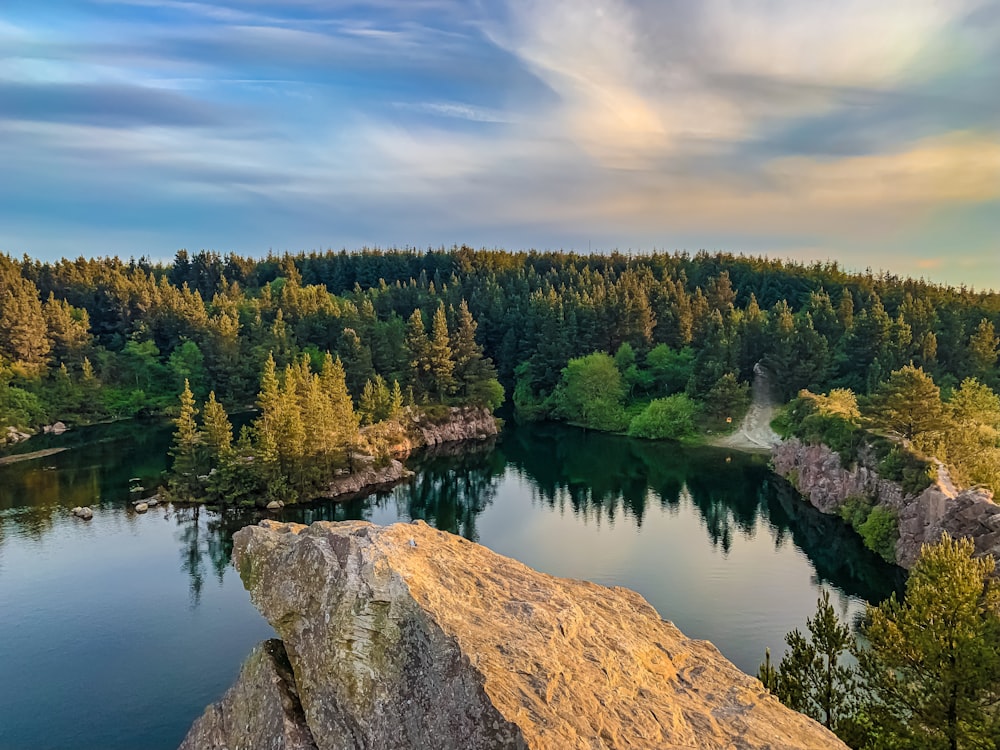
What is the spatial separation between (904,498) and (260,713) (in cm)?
3740

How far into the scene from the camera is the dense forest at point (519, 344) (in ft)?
246

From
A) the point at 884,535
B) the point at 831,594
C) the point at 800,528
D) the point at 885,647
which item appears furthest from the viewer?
the point at 800,528

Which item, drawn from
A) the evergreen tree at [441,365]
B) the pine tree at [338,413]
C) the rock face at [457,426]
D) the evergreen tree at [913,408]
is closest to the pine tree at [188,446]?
the pine tree at [338,413]

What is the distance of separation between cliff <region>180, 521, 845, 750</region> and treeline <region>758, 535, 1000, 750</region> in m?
5.20

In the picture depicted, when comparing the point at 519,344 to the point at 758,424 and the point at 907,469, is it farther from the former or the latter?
the point at 907,469

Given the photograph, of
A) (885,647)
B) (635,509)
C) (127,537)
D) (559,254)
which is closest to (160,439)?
(127,537)

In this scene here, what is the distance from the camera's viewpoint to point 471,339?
81.3m

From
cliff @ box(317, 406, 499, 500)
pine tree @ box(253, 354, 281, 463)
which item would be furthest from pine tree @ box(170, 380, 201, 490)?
cliff @ box(317, 406, 499, 500)

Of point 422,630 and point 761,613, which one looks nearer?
point 422,630

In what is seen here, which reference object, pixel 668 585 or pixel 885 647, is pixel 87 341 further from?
pixel 885 647

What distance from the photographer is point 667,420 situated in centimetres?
7631

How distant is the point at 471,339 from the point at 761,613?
174 feet

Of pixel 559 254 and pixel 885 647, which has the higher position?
pixel 559 254

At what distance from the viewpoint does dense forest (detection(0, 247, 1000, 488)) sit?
75.1m
